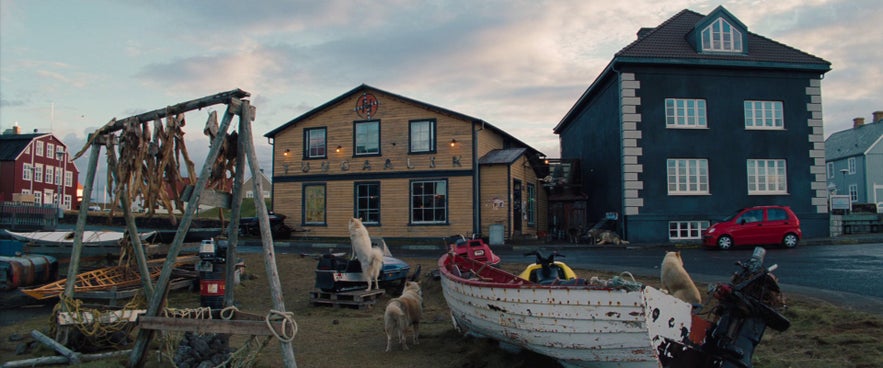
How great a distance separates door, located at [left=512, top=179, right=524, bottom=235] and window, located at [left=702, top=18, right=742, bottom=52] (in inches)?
380

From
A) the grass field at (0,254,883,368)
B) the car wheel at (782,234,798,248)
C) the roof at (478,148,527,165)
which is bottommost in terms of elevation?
the grass field at (0,254,883,368)

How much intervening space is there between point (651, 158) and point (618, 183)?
1.72 meters

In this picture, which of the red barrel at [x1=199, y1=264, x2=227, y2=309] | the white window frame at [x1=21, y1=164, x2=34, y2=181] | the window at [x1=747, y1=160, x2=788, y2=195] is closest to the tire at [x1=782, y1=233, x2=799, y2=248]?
the window at [x1=747, y1=160, x2=788, y2=195]

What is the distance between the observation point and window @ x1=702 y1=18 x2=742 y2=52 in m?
23.7

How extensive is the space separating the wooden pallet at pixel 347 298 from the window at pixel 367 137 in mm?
14826

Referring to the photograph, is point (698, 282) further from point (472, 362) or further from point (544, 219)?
point (544, 219)

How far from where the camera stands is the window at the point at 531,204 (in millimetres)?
27641

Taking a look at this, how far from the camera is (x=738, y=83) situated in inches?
926

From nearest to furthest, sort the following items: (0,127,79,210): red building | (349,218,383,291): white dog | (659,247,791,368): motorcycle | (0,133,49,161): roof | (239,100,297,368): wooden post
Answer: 1. (659,247,791,368): motorcycle
2. (239,100,297,368): wooden post
3. (349,218,383,291): white dog
4. (0,127,79,210): red building
5. (0,133,49,161): roof

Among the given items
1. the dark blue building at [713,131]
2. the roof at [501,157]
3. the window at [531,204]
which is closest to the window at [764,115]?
the dark blue building at [713,131]

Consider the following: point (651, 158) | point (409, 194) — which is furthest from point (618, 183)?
point (409, 194)

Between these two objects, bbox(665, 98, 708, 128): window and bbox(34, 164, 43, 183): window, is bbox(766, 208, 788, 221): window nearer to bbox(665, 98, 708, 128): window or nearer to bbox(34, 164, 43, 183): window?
bbox(665, 98, 708, 128): window

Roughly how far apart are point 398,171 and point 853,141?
41.5 m

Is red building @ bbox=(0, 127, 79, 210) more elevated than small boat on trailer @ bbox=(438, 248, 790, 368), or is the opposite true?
red building @ bbox=(0, 127, 79, 210)
